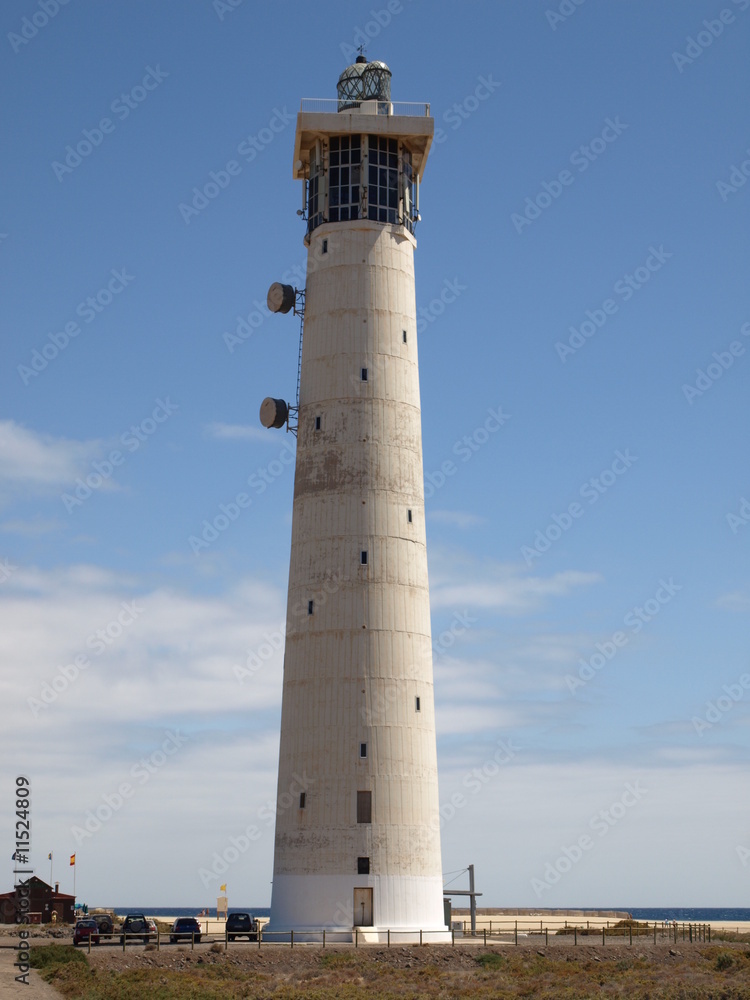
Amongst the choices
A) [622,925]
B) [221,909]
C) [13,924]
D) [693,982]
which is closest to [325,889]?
[693,982]

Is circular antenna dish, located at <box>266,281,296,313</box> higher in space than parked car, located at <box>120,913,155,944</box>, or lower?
higher

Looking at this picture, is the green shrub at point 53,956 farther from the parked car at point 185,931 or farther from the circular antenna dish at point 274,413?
the circular antenna dish at point 274,413

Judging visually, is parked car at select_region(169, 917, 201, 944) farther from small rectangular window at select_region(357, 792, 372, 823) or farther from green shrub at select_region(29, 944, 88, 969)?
small rectangular window at select_region(357, 792, 372, 823)

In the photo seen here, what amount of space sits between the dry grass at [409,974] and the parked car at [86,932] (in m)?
4.78

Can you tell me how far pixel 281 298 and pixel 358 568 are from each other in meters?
11.7

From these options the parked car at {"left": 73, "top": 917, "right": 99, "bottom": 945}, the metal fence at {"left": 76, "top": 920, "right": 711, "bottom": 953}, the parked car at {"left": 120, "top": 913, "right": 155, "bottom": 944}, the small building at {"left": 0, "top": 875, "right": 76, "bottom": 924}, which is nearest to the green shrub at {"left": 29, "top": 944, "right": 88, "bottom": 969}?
the metal fence at {"left": 76, "top": 920, "right": 711, "bottom": 953}

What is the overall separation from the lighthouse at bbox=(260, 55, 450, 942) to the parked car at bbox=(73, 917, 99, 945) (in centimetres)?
662

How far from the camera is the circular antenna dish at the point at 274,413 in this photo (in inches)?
2004

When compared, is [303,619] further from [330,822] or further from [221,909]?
[221,909]

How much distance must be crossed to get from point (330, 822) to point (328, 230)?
22556mm

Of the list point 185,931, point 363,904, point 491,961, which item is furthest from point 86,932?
point 491,961

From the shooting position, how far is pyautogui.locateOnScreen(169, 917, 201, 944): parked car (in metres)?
45.6

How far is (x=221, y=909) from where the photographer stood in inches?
3460

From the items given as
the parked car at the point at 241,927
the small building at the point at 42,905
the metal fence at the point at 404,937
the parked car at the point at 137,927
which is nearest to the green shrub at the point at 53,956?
the metal fence at the point at 404,937
